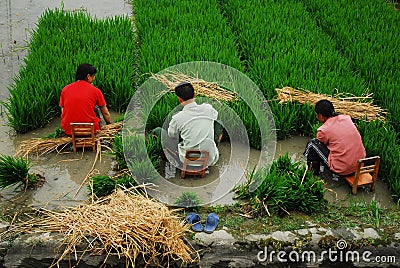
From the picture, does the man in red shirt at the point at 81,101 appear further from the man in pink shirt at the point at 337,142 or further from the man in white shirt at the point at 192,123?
the man in pink shirt at the point at 337,142

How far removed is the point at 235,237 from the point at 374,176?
1.40 m

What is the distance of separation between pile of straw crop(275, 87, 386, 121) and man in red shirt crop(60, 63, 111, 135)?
1.91 m

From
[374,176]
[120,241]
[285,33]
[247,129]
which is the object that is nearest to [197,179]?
[247,129]

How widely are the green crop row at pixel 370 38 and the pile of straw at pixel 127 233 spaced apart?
109 inches

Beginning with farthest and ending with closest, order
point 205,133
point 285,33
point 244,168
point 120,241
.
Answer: point 285,33
point 244,168
point 205,133
point 120,241

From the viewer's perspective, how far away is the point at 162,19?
24.3ft

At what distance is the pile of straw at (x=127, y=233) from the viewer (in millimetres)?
3766

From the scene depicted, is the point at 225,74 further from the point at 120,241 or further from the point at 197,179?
the point at 120,241

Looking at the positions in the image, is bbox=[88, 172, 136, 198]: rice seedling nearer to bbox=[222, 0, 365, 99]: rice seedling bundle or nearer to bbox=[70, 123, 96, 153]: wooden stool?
bbox=[70, 123, 96, 153]: wooden stool

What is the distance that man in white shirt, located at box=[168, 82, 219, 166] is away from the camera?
445cm

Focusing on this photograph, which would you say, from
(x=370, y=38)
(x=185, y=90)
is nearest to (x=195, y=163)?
(x=185, y=90)

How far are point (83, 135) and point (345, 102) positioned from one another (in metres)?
2.67

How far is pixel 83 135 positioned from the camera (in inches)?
195

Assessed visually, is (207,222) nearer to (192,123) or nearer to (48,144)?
(192,123)
